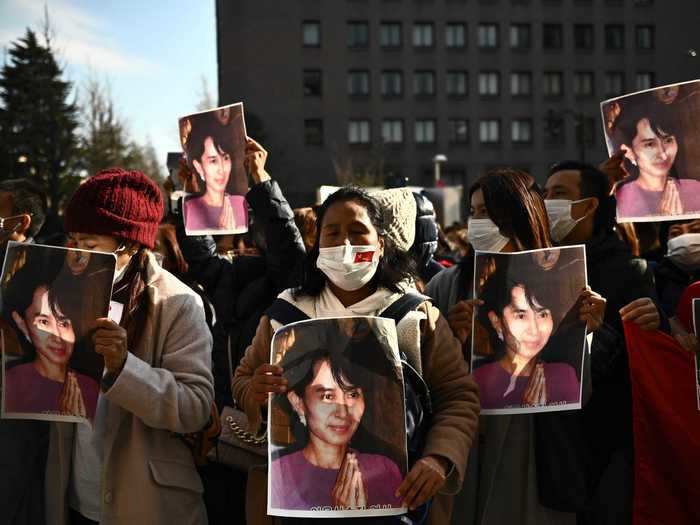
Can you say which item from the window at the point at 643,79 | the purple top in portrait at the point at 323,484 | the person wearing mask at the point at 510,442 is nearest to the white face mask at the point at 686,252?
the person wearing mask at the point at 510,442

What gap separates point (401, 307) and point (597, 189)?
5.46 feet

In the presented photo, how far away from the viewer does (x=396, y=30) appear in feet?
177

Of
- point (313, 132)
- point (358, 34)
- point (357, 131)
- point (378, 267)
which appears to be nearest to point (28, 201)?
point (378, 267)

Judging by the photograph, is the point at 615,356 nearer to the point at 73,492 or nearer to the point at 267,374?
the point at 267,374

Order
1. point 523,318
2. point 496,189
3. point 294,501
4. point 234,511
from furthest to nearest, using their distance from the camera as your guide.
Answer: point 234,511 → point 496,189 → point 523,318 → point 294,501

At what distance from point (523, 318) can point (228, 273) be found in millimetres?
2066

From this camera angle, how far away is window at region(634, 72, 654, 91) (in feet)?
184

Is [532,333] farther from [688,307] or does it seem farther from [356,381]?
[688,307]

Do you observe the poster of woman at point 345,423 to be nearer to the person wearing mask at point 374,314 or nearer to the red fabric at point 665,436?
the person wearing mask at point 374,314

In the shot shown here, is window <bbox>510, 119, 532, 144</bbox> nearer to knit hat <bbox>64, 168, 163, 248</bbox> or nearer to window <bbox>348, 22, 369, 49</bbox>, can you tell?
window <bbox>348, 22, 369, 49</bbox>

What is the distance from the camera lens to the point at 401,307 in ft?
7.98

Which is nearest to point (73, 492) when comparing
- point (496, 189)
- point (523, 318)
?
point (523, 318)

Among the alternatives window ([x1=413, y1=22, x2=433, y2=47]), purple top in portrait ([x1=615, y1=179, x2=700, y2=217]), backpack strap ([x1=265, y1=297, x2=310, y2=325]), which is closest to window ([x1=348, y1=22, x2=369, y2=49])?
window ([x1=413, y1=22, x2=433, y2=47])

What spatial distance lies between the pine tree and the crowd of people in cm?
2562
